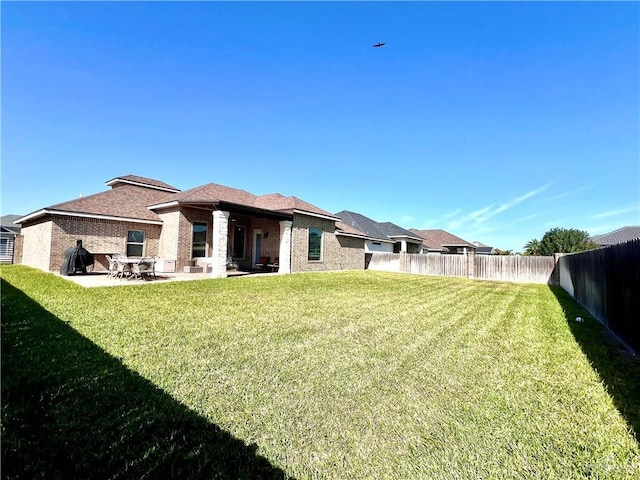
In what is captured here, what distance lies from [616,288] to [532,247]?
38235 mm

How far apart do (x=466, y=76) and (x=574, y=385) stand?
13106mm

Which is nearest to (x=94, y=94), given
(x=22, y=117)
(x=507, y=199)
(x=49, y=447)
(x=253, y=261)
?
(x=22, y=117)

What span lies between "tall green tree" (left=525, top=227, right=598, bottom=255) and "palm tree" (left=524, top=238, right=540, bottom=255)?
1105 millimetres

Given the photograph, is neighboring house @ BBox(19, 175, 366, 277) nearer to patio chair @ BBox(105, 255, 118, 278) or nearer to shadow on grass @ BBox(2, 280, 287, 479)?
patio chair @ BBox(105, 255, 118, 278)

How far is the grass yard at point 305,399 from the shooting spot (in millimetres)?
2084

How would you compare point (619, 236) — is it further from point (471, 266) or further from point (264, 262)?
point (264, 262)

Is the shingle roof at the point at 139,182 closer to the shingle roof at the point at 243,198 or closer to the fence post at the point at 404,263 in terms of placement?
the shingle roof at the point at 243,198

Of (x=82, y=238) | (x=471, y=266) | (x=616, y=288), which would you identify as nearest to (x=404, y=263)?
(x=471, y=266)

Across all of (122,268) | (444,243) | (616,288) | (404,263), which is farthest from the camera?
(444,243)

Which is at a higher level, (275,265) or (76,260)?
(76,260)

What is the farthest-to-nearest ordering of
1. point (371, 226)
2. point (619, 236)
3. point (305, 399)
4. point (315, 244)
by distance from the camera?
point (619, 236), point (371, 226), point (315, 244), point (305, 399)

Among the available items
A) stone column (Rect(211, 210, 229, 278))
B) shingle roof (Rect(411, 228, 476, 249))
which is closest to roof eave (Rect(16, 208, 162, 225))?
stone column (Rect(211, 210, 229, 278))

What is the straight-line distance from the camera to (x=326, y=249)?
2025 cm

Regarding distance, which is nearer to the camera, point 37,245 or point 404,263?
point 37,245
